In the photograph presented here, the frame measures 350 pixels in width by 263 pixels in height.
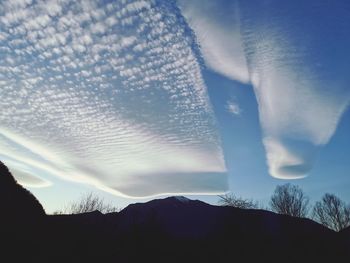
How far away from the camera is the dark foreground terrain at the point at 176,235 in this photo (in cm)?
1033

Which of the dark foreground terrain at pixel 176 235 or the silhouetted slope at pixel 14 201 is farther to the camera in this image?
the dark foreground terrain at pixel 176 235

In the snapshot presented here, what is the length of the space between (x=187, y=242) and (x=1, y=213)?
7937 mm

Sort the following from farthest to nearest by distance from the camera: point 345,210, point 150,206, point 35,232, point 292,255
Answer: point 345,210
point 150,206
point 292,255
point 35,232

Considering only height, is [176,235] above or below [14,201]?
below

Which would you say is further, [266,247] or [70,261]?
[266,247]

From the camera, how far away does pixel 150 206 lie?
13.3 metres

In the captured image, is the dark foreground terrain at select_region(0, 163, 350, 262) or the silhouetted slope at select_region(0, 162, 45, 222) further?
the dark foreground terrain at select_region(0, 163, 350, 262)

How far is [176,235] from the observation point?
38.4 feet

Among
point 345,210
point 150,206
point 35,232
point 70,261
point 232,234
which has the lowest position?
point 70,261

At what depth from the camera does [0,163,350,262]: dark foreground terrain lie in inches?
407

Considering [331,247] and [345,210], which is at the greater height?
[345,210]

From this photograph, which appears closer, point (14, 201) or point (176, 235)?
point (14, 201)

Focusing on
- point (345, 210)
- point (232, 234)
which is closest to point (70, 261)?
point (232, 234)

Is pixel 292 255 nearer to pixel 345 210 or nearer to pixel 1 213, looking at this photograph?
pixel 1 213
